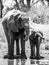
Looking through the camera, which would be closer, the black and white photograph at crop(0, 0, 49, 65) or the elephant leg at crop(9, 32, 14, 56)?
the black and white photograph at crop(0, 0, 49, 65)

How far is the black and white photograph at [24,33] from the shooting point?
697cm

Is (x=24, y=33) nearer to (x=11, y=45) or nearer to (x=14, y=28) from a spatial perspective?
(x=14, y=28)

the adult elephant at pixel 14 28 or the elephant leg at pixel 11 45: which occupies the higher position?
the adult elephant at pixel 14 28

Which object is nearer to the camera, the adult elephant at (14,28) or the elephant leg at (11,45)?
the adult elephant at (14,28)

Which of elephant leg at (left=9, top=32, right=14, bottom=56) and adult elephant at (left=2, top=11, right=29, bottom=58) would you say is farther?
elephant leg at (left=9, top=32, right=14, bottom=56)

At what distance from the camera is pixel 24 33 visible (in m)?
7.32

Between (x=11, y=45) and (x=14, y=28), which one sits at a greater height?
(x=14, y=28)

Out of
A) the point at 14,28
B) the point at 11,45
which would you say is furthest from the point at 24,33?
the point at 11,45

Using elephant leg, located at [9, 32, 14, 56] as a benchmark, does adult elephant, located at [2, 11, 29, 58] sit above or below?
above

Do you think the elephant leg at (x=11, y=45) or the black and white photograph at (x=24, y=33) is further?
the elephant leg at (x=11, y=45)

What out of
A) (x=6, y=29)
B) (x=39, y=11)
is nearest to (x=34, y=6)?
(x=39, y=11)

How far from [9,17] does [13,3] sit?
484 inches

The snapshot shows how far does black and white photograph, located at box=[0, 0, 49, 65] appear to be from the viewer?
697 cm

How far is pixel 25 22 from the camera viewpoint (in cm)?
698
